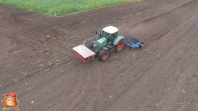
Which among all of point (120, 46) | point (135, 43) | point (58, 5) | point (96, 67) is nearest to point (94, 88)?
point (96, 67)

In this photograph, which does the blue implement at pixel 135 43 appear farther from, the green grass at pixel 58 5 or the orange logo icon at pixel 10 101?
the green grass at pixel 58 5

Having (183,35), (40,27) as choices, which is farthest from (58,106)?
(183,35)

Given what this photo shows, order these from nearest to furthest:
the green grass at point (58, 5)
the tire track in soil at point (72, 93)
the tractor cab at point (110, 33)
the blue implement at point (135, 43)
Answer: the tire track in soil at point (72, 93)
the tractor cab at point (110, 33)
the blue implement at point (135, 43)
the green grass at point (58, 5)

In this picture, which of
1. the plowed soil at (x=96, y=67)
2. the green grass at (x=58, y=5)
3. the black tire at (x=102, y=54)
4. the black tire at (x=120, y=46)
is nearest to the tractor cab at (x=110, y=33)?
the black tire at (x=120, y=46)

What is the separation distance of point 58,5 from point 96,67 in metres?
12.4

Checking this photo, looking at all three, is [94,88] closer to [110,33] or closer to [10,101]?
[110,33]

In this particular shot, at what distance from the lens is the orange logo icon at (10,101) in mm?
9273

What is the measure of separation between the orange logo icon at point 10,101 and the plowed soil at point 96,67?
236 mm

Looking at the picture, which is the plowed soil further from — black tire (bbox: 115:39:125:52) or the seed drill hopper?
the seed drill hopper

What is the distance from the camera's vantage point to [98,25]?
17.9m

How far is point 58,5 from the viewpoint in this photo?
21828 mm

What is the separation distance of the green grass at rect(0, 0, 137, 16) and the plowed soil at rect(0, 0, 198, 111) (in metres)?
1.46

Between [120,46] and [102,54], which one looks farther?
[120,46]

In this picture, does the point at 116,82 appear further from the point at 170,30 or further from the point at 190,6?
the point at 190,6
